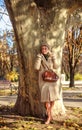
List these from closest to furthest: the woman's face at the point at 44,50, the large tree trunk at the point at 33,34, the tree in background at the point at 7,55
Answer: the woman's face at the point at 44,50
the large tree trunk at the point at 33,34
the tree in background at the point at 7,55

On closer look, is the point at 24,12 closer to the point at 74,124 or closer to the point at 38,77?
the point at 38,77

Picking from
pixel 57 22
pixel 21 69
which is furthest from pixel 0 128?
pixel 57 22

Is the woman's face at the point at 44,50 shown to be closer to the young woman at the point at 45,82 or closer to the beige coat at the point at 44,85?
the young woman at the point at 45,82

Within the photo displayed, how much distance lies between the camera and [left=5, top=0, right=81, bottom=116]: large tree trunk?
352 inches

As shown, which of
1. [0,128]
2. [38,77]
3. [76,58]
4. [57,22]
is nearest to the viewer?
[0,128]

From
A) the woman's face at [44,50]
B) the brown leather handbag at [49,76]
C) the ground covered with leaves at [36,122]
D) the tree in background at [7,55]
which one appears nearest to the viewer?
the ground covered with leaves at [36,122]

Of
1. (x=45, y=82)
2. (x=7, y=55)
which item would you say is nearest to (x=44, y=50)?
(x=45, y=82)

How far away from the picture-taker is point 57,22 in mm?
9430

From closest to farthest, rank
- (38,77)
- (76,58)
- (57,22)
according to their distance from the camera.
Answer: (38,77)
(57,22)
(76,58)

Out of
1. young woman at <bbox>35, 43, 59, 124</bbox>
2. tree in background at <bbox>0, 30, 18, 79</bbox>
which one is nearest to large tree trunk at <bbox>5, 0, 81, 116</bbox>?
young woman at <bbox>35, 43, 59, 124</bbox>

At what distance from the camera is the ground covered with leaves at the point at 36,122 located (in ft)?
26.2

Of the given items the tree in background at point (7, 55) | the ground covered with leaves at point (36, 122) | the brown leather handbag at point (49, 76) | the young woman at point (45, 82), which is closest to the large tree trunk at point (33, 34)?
the ground covered with leaves at point (36, 122)

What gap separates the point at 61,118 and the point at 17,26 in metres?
2.60

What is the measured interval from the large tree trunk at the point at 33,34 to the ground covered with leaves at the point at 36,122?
0.31m
